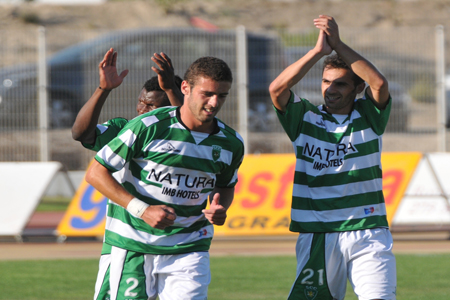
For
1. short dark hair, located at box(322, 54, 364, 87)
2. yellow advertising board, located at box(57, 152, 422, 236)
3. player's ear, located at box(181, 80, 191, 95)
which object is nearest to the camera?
player's ear, located at box(181, 80, 191, 95)

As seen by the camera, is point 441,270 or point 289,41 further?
point 289,41

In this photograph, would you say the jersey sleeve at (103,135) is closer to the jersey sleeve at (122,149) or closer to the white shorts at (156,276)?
the jersey sleeve at (122,149)

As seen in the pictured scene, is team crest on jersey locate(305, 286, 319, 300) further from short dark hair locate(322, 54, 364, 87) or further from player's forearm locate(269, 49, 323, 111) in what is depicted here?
short dark hair locate(322, 54, 364, 87)

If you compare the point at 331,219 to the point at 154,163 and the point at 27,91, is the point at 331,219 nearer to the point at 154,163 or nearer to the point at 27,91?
the point at 154,163

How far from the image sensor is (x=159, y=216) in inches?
154

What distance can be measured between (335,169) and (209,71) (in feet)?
3.81

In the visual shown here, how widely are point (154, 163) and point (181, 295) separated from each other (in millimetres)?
819

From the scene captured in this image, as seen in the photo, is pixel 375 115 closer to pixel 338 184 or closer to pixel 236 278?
pixel 338 184

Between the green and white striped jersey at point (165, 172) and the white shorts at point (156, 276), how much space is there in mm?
58

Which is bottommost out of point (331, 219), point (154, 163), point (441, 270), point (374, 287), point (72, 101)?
point (441, 270)

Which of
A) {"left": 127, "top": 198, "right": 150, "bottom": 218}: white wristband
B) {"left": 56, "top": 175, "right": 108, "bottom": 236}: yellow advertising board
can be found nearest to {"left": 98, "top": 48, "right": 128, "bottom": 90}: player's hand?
{"left": 127, "top": 198, "right": 150, "bottom": 218}: white wristband

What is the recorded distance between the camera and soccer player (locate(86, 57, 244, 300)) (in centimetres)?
414

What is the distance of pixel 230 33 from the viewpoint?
1358cm

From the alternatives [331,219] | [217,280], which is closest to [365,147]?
[331,219]
